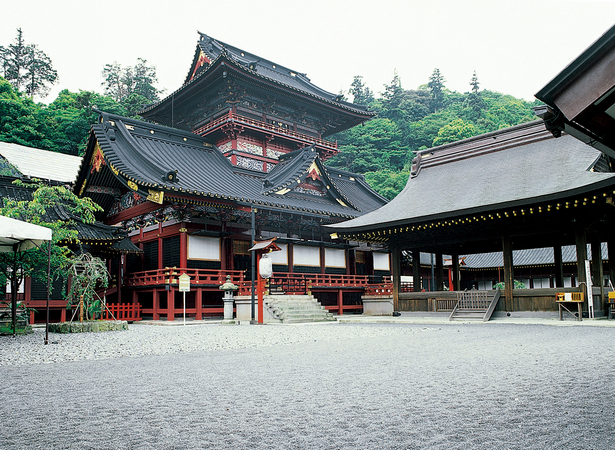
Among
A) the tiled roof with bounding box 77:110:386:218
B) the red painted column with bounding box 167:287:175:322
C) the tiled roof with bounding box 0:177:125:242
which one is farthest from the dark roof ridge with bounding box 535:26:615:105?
the tiled roof with bounding box 0:177:125:242

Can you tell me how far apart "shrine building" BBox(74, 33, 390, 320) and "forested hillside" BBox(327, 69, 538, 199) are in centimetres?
1984

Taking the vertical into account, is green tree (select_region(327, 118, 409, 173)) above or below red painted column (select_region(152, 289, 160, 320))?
above

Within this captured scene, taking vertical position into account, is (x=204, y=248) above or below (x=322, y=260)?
above

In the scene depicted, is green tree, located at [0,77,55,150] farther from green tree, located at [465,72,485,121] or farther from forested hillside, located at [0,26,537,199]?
green tree, located at [465,72,485,121]

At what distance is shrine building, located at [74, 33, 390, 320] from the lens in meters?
19.4

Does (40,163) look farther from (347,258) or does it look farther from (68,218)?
(347,258)

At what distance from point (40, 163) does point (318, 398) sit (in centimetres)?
3306

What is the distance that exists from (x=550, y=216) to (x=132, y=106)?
Answer: 4059 cm

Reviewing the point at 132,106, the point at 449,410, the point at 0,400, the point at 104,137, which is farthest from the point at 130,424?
the point at 132,106

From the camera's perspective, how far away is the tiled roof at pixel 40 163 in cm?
3055

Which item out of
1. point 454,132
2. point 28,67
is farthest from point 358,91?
point 28,67

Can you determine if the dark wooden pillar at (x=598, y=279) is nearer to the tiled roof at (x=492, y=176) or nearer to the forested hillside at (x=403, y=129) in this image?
the tiled roof at (x=492, y=176)

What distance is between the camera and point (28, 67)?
2136 inches

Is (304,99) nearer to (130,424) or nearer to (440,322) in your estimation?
(440,322)
